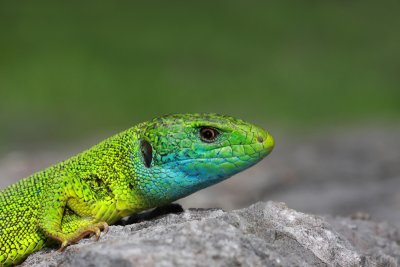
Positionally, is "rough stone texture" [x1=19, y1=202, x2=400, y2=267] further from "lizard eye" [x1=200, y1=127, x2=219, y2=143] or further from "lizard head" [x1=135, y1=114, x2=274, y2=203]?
"lizard eye" [x1=200, y1=127, x2=219, y2=143]

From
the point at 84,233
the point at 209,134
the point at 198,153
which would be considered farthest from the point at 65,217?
the point at 209,134

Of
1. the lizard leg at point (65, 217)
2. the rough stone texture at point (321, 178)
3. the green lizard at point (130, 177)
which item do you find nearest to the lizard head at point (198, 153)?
the green lizard at point (130, 177)

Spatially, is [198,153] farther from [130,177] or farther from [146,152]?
[130,177]

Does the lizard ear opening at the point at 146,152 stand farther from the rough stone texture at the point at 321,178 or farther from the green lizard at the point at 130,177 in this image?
the rough stone texture at the point at 321,178

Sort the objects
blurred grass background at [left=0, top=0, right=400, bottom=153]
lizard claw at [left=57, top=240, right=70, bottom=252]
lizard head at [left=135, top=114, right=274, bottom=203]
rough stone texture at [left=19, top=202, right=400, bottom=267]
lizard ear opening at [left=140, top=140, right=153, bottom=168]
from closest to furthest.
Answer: rough stone texture at [left=19, top=202, right=400, bottom=267] < lizard claw at [left=57, top=240, right=70, bottom=252] < lizard head at [left=135, top=114, right=274, bottom=203] < lizard ear opening at [left=140, top=140, right=153, bottom=168] < blurred grass background at [left=0, top=0, right=400, bottom=153]

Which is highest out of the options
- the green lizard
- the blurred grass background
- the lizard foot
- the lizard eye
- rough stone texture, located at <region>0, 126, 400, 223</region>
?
the blurred grass background

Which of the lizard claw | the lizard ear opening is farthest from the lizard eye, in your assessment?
the lizard claw

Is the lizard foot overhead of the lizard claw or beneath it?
overhead

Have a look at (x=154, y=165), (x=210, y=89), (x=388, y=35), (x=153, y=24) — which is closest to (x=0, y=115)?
(x=210, y=89)
